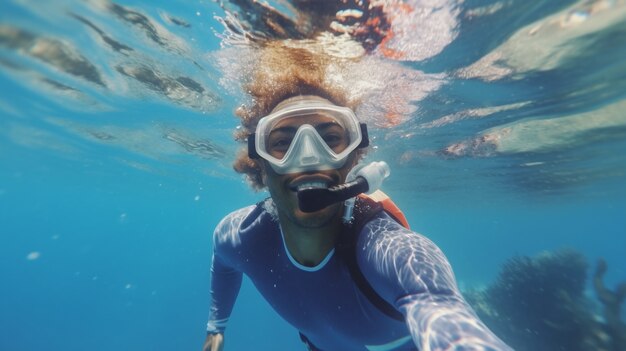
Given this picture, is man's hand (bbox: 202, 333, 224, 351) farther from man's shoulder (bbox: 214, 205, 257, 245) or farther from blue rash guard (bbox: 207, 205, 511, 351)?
man's shoulder (bbox: 214, 205, 257, 245)

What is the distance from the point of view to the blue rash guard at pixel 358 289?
1.96 m

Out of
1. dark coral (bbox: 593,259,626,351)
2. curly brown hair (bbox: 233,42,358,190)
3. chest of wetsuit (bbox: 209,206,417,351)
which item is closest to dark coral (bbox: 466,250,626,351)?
dark coral (bbox: 593,259,626,351)

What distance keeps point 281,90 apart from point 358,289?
109 inches

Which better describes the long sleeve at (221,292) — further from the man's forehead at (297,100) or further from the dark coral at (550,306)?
the dark coral at (550,306)

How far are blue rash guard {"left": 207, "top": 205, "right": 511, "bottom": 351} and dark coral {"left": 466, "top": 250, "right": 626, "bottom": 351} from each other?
12.0 metres

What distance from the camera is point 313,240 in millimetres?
3217

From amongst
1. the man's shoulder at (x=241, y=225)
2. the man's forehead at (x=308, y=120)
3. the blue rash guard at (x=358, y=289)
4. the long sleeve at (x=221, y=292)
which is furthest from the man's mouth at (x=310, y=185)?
the long sleeve at (x=221, y=292)

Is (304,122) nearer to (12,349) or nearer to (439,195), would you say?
(439,195)

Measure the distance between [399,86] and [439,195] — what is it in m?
23.7

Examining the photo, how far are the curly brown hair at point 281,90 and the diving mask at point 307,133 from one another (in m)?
0.90

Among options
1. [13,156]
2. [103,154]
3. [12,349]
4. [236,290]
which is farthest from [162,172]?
[236,290]

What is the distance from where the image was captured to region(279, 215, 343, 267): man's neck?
126 inches

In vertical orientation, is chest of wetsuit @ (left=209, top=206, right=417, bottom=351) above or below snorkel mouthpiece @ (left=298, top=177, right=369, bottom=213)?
below

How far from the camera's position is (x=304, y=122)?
3525 millimetres
